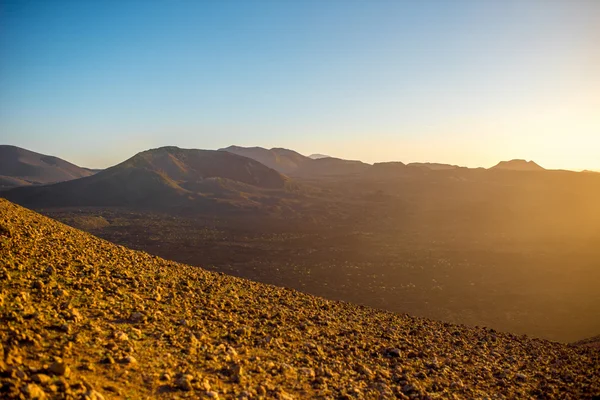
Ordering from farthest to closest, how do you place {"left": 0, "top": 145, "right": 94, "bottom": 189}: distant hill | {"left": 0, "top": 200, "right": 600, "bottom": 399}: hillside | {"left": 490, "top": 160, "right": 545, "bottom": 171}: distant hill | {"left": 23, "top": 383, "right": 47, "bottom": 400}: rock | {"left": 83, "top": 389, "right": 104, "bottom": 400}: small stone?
1. {"left": 490, "top": 160, "right": 545, "bottom": 171}: distant hill
2. {"left": 0, "top": 145, "right": 94, "bottom": 189}: distant hill
3. {"left": 0, "top": 200, "right": 600, "bottom": 399}: hillside
4. {"left": 83, "top": 389, "right": 104, "bottom": 400}: small stone
5. {"left": 23, "top": 383, "right": 47, "bottom": 400}: rock

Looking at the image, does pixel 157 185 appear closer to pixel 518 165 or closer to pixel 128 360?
pixel 128 360

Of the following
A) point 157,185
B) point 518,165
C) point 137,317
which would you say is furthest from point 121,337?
point 518,165

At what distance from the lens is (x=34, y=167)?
5517 inches

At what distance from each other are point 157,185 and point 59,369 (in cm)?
8037

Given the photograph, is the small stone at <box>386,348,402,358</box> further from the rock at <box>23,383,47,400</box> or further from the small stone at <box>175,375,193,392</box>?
the rock at <box>23,383,47,400</box>

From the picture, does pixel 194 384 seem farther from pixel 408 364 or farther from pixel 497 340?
pixel 497 340

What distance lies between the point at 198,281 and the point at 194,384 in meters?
6.37

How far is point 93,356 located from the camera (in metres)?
5.25

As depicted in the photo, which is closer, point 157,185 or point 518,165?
point 157,185

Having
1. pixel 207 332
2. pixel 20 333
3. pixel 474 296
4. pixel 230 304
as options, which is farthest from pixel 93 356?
pixel 474 296

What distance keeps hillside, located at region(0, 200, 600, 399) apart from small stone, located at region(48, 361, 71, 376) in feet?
0.05

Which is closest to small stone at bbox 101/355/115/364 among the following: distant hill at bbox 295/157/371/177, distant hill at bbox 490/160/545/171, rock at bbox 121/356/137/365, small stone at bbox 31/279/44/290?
rock at bbox 121/356/137/365

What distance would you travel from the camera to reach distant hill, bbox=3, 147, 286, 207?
74.7 m

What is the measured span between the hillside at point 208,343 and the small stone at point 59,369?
0.02 metres
